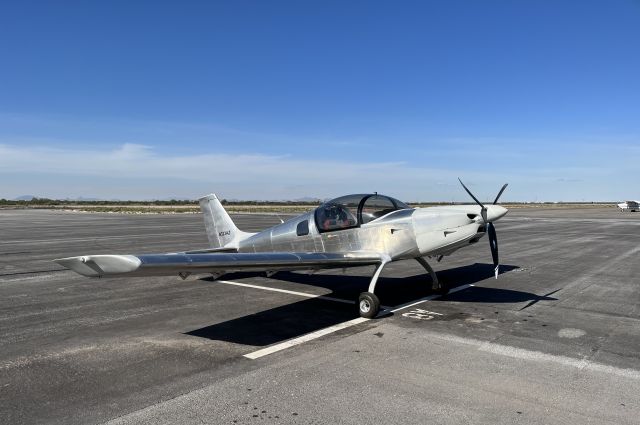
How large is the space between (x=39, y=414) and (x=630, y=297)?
11563 mm

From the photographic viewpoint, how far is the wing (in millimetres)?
5375

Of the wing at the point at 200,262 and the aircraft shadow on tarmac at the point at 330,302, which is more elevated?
the wing at the point at 200,262

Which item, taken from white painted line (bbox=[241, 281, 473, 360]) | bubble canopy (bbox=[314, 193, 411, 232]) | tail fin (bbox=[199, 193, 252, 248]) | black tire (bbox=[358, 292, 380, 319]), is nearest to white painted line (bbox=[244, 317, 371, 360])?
white painted line (bbox=[241, 281, 473, 360])

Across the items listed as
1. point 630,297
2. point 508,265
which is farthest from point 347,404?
point 508,265

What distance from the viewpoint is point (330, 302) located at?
32.1 ft

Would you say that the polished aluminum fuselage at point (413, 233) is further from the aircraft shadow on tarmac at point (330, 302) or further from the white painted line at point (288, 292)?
the aircraft shadow on tarmac at point (330, 302)

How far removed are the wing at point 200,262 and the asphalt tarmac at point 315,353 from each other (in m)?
1.02

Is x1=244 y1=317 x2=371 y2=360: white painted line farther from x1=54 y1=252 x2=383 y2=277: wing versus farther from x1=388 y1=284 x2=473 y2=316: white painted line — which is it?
x1=54 y1=252 x2=383 y2=277: wing

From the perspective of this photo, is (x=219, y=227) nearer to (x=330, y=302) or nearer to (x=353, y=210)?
(x=330, y=302)

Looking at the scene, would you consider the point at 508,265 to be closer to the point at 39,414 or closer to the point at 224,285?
the point at 224,285

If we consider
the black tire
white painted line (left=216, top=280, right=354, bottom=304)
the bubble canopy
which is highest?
the bubble canopy

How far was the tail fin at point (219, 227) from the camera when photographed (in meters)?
12.7

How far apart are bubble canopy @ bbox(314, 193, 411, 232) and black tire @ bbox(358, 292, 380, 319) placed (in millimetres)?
1716

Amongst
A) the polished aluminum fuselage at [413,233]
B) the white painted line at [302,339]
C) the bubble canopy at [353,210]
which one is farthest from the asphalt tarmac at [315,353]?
the bubble canopy at [353,210]
